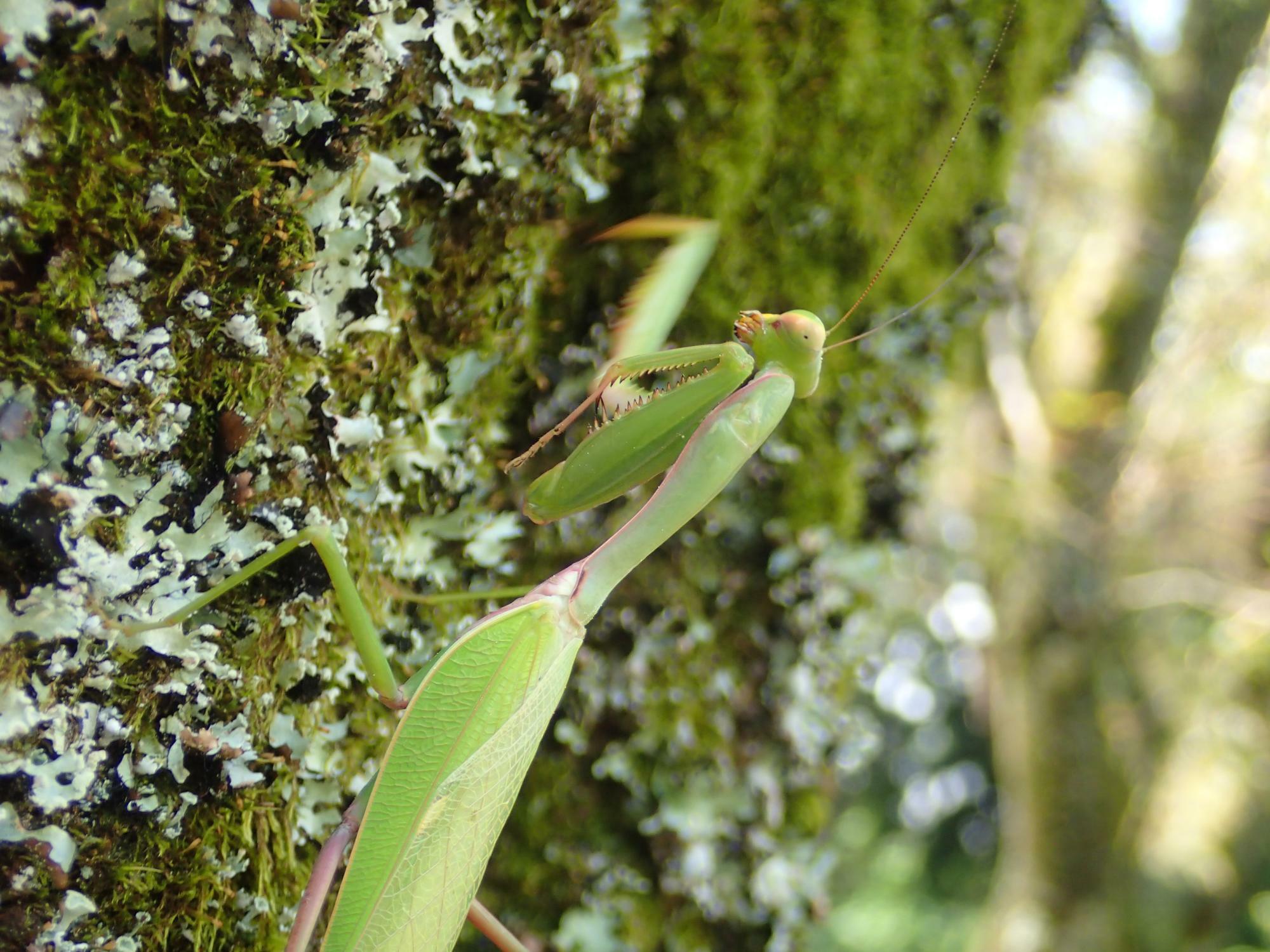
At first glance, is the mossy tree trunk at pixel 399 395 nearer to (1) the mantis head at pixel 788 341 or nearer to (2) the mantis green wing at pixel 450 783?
(2) the mantis green wing at pixel 450 783

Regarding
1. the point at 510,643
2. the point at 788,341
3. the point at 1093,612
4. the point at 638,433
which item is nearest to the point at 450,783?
the point at 510,643

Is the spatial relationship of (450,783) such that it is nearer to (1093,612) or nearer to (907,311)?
(907,311)

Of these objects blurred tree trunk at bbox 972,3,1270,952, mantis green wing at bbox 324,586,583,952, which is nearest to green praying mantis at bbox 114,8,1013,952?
mantis green wing at bbox 324,586,583,952

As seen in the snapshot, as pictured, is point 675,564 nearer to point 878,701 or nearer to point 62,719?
point 62,719

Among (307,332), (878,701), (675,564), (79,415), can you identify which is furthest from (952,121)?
(878,701)

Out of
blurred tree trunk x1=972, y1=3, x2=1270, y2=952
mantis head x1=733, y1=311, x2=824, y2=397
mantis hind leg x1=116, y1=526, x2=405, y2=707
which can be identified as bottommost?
blurred tree trunk x1=972, y1=3, x2=1270, y2=952

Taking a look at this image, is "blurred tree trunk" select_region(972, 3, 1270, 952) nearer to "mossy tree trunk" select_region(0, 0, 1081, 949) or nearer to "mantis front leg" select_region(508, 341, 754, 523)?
"mossy tree trunk" select_region(0, 0, 1081, 949)

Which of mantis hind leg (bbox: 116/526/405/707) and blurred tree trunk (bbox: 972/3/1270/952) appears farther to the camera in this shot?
blurred tree trunk (bbox: 972/3/1270/952)

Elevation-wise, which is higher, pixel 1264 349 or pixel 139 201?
pixel 139 201
